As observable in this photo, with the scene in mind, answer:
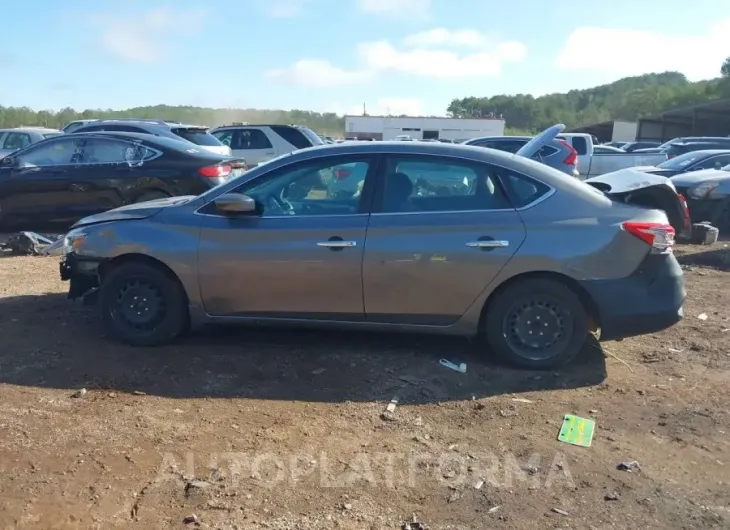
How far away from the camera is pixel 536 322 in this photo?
16.6 ft

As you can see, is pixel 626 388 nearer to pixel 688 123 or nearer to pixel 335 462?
pixel 335 462

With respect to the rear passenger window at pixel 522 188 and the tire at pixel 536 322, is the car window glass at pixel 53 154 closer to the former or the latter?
the rear passenger window at pixel 522 188

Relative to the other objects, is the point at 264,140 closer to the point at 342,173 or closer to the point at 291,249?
the point at 342,173

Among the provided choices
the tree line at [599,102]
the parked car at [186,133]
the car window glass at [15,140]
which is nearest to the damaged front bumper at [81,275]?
the parked car at [186,133]

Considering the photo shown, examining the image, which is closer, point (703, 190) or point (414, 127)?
point (703, 190)

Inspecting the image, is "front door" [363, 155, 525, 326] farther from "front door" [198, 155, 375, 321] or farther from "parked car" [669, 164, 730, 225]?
"parked car" [669, 164, 730, 225]

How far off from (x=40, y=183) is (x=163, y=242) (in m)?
5.70

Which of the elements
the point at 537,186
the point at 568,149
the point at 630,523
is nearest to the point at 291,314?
the point at 537,186

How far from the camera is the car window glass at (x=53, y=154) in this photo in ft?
33.2

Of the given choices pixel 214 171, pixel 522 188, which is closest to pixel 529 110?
pixel 214 171

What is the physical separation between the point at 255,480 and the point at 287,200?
2.33m

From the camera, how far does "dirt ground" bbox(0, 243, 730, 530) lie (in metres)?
3.40

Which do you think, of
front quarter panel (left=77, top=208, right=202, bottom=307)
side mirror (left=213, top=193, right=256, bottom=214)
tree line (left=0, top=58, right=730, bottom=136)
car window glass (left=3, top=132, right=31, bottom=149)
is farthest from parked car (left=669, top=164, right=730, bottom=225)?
tree line (left=0, top=58, right=730, bottom=136)

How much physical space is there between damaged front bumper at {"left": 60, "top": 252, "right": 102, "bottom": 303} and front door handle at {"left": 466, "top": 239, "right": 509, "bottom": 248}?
2.92 meters
